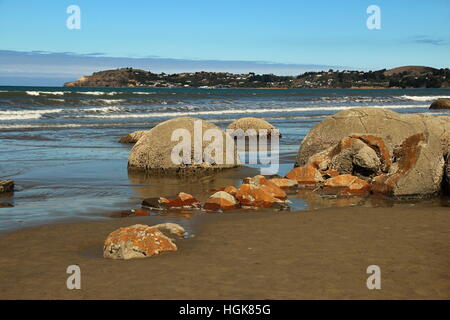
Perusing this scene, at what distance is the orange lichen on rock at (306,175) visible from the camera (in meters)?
10.1

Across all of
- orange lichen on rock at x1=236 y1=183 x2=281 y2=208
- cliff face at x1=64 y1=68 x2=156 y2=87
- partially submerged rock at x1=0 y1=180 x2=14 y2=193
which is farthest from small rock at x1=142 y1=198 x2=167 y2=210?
cliff face at x1=64 y1=68 x2=156 y2=87

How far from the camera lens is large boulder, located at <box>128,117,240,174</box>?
11422 millimetres

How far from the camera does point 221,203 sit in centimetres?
809

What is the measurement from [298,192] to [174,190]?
2.08 m

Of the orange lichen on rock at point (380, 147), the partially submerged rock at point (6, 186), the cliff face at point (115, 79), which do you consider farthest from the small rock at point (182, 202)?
the cliff face at point (115, 79)

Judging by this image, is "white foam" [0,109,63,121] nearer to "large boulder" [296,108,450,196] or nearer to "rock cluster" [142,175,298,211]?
"large boulder" [296,108,450,196]

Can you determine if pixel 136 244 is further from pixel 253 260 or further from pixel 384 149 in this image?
pixel 384 149

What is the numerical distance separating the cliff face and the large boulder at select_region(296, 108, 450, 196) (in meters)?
106

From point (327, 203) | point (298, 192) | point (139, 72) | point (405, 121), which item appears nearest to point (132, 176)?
point (298, 192)

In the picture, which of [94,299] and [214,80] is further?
[214,80]

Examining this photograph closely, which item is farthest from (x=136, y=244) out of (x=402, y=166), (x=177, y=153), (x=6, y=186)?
(x=177, y=153)

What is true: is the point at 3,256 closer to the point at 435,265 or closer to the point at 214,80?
the point at 435,265

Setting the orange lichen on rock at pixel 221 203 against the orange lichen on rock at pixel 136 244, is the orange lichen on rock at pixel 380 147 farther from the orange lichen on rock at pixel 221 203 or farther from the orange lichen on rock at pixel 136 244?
the orange lichen on rock at pixel 136 244

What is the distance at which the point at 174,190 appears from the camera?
984cm
